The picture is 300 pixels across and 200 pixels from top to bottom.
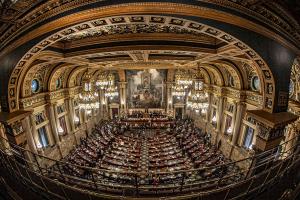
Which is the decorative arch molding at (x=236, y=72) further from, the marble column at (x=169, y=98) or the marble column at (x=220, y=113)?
the marble column at (x=169, y=98)

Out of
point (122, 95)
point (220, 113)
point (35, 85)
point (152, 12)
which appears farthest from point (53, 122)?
point (220, 113)

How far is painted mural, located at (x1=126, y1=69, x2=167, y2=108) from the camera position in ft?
90.6

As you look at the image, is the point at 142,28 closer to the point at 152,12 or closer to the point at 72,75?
the point at 152,12

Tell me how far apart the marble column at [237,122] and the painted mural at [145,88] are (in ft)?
44.7

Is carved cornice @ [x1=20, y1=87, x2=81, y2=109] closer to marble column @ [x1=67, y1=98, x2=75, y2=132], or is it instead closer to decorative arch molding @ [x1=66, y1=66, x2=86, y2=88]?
decorative arch molding @ [x1=66, y1=66, x2=86, y2=88]

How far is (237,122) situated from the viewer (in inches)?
604

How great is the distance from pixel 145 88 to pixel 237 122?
15.0 meters

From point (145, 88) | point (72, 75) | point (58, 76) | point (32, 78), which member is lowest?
point (145, 88)

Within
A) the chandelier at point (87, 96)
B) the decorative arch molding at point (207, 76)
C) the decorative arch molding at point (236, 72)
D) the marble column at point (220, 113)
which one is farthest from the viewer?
the decorative arch molding at point (207, 76)

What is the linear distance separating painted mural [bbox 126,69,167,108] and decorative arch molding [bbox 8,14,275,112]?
1918 centimetres

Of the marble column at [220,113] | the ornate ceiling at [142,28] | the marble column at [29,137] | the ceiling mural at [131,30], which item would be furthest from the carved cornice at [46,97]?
the marble column at [220,113]

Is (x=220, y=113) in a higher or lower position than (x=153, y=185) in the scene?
lower

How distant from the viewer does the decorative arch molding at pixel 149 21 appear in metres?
5.73

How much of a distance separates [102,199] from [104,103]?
23267 millimetres
